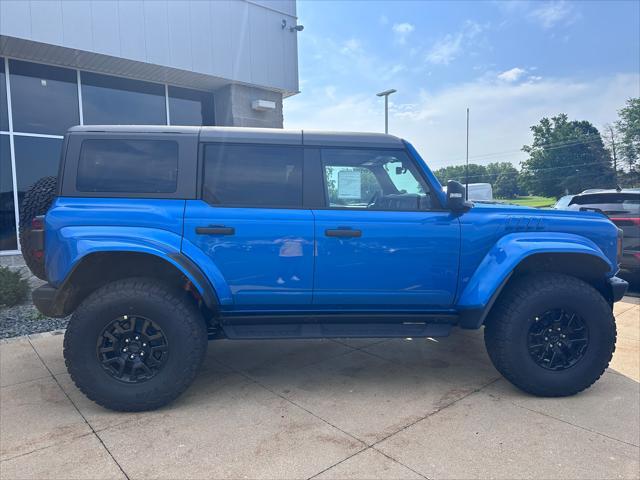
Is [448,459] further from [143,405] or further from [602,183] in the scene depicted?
[602,183]

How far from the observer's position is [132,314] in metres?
2.89

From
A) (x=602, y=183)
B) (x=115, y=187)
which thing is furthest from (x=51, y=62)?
(x=602, y=183)

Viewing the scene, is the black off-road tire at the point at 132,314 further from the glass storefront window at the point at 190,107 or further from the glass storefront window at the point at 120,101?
the glass storefront window at the point at 190,107

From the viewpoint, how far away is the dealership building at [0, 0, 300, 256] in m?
6.66

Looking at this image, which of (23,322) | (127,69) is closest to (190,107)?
(127,69)

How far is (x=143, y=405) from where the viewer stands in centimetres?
291

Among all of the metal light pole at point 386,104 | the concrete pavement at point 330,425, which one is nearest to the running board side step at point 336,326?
the concrete pavement at point 330,425

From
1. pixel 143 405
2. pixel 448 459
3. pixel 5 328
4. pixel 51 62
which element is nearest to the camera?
pixel 448 459

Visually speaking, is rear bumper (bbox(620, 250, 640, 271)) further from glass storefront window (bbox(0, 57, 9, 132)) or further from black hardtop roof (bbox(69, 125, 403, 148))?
glass storefront window (bbox(0, 57, 9, 132))

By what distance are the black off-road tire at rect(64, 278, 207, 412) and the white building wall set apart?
222 inches

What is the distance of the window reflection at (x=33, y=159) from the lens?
716 cm

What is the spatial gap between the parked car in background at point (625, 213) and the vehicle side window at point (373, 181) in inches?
161

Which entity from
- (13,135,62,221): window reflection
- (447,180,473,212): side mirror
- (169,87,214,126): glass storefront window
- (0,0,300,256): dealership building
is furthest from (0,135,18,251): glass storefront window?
(447,180,473,212): side mirror

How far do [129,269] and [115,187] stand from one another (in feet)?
2.04
